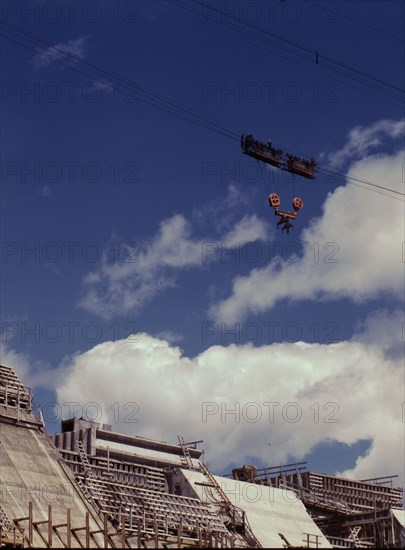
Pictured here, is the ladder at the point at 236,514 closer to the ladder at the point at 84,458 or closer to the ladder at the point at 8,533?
the ladder at the point at 84,458

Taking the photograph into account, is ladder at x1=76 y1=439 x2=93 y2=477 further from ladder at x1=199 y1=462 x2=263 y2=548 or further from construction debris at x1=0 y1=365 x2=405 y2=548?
ladder at x1=199 y1=462 x2=263 y2=548

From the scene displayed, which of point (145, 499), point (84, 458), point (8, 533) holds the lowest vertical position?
point (8, 533)

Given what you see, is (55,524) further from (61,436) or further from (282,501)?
(282,501)

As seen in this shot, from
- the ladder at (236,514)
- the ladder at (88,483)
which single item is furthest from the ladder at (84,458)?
the ladder at (236,514)

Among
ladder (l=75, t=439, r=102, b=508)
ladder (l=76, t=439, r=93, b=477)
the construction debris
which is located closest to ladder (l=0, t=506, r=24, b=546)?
the construction debris

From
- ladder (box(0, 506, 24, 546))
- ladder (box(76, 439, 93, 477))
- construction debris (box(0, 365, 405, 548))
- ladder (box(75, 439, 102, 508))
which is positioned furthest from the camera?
ladder (box(76, 439, 93, 477))

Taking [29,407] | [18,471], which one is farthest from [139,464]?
[18,471]

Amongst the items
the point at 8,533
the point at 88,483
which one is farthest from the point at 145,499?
the point at 8,533

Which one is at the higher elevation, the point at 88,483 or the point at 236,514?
the point at 88,483

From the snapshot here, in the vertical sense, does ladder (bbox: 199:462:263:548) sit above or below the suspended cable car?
below

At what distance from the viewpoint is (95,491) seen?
6266 centimetres

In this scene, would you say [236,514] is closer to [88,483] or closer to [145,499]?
[145,499]

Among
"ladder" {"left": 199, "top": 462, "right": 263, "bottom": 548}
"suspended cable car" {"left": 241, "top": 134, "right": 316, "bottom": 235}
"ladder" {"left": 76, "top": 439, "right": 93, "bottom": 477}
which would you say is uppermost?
"suspended cable car" {"left": 241, "top": 134, "right": 316, "bottom": 235}

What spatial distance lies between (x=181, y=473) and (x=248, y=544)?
7.05 meters
